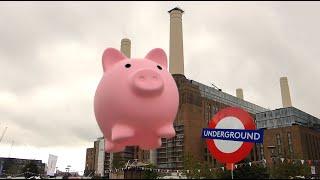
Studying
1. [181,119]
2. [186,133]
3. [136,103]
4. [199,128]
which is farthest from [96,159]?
[136,103]

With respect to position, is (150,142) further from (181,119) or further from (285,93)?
(285,93)

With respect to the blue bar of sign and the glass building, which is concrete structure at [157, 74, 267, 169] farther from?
the blue bar of sign

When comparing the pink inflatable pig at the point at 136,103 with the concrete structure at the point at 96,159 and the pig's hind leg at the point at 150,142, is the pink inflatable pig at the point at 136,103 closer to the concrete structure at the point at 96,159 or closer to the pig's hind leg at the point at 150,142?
the pig's hind leg at the point at 150,142

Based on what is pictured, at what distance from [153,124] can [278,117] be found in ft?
384

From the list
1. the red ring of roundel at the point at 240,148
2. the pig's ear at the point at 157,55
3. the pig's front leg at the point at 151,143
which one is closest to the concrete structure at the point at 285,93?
the red ring of roundel at the point at 240,148

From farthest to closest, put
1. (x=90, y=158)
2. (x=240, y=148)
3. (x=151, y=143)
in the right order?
(x=90, y=158), (x=240, y=148), (x=151, y=143)

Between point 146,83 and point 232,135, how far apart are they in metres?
7.81

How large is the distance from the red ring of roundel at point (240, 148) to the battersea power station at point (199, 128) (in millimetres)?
76693

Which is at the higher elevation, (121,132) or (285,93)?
(285,93)

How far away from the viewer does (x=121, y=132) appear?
1500 cm

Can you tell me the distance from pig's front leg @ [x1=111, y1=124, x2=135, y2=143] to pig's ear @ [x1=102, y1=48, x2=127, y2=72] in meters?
3.30

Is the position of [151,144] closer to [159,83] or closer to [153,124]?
[153,124]

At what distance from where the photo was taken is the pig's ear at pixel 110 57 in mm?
17109

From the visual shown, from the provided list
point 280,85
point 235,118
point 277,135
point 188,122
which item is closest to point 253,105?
point 280,85
